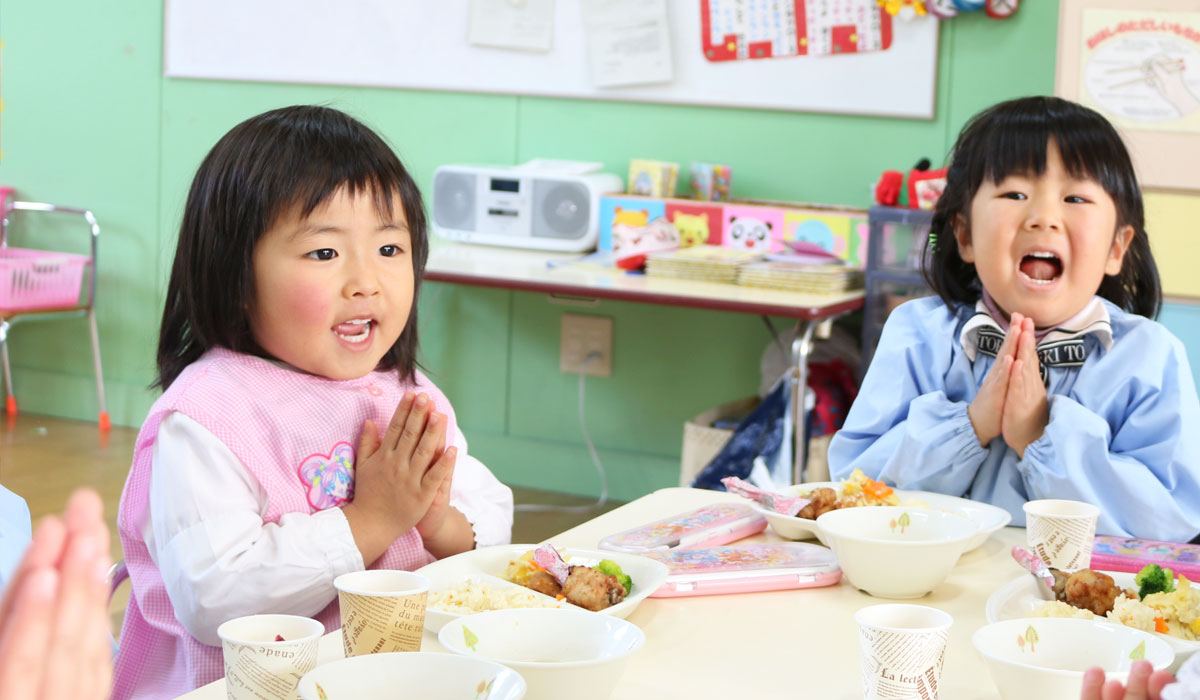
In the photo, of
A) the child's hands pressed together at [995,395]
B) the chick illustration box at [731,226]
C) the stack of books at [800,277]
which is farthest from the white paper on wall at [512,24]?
the child's hands pressed together at [995,395]

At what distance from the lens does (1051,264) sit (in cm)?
164

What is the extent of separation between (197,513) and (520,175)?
2488 mm

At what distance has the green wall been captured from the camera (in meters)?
3.44

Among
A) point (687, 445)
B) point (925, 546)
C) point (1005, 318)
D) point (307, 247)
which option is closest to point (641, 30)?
point (687, 445)

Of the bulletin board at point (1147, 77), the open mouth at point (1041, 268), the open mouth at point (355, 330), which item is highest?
the bulletin board at point (1147, 77)

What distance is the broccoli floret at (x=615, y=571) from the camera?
3.52 feet

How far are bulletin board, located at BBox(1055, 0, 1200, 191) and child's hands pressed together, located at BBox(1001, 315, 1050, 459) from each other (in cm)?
138

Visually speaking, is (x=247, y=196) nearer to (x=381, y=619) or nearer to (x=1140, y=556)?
(x=381, y=619)

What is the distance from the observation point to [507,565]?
115 cm

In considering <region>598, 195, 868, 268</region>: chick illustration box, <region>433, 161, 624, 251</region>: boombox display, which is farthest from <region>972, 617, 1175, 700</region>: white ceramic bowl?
<region>433, 161, 624, 251</region>: boombox display

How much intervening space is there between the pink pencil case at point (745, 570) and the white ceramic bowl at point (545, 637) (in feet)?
0.74

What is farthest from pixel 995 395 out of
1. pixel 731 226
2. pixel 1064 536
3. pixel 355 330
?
pixel 731 226

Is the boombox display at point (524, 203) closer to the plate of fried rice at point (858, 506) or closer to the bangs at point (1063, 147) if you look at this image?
the bangs at point (1063, 147)

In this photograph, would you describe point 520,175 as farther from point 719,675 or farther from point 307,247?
point 719,675
